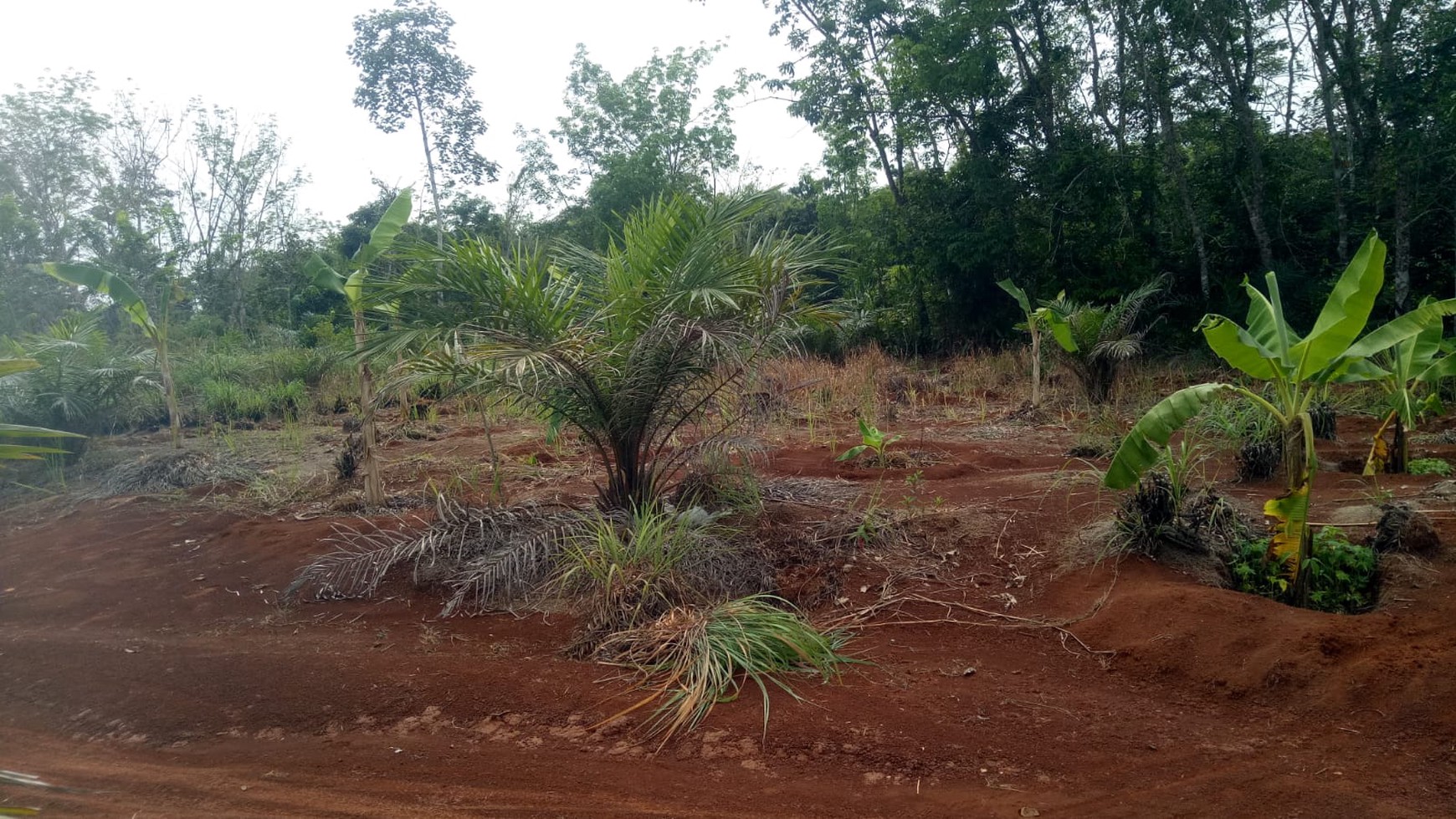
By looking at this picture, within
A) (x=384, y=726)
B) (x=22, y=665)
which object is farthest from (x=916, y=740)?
(x=22, y=665)

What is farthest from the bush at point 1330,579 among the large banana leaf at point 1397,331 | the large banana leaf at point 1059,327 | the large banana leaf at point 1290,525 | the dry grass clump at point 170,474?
the dry grass clump at point 170,474

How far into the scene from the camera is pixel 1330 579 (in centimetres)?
450

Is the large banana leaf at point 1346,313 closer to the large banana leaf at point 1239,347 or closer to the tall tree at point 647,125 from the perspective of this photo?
the large banana leaf at point 1239,347

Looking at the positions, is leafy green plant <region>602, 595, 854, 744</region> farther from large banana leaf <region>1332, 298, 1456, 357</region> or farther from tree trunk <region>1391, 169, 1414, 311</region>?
tree trunk <region>1391, 169, 1414, 311</region>

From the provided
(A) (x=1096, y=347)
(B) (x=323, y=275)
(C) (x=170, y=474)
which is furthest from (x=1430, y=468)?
(C) (x=170, y=474)

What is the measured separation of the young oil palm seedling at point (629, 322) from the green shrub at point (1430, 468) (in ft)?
14.3

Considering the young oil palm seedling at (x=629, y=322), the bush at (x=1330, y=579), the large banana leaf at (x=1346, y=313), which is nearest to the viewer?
the large banana leaf at (x=1346, y=313)

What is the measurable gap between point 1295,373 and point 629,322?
3751 millimetres

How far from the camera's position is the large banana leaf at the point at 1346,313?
412cm

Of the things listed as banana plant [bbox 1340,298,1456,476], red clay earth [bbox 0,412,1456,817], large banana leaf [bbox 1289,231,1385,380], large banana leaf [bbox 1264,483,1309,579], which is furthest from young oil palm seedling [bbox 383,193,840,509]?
banana plant [bbox 1340,298,1456,476]

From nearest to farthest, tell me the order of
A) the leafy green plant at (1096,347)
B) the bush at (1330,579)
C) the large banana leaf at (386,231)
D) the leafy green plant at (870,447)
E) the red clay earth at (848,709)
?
the red clay earth at (848,709) → the bush at (1330,579) → the large banana leaf at (386,231) → the leafy green plant at (870,447) → the leafy green plant at (1096,347)

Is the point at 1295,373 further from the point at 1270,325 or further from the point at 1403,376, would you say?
the point at 1403,376

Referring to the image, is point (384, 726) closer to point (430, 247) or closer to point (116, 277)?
point (430, 247)

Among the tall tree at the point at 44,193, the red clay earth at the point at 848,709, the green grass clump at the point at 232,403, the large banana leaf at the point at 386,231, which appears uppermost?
the tall tree at the point at 44,193
